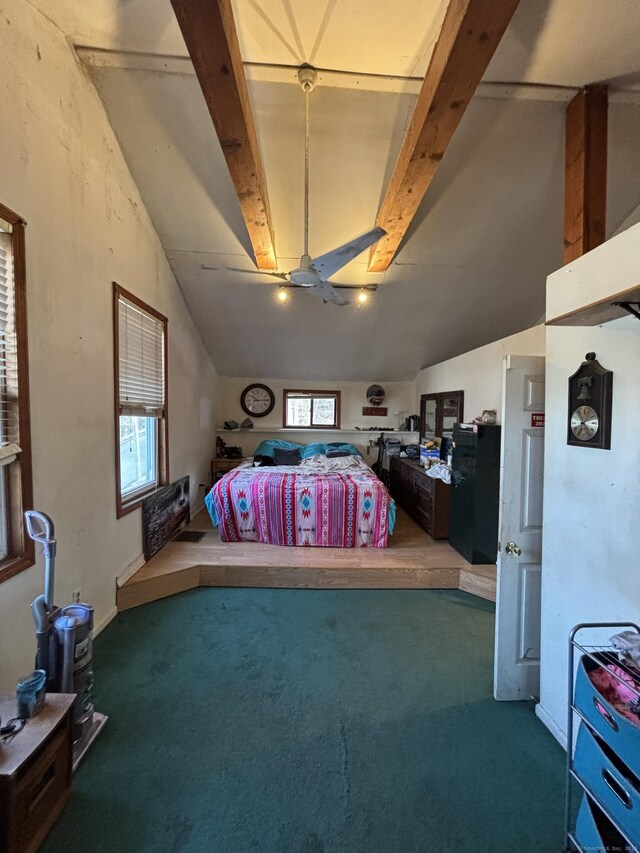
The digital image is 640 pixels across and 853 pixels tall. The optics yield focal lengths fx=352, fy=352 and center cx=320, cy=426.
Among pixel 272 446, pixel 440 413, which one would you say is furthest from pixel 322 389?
pixel 440 413

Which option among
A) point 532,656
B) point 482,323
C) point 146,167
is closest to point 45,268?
point 146,167

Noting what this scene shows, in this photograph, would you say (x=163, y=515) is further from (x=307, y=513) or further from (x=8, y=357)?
(x=8, y=357)

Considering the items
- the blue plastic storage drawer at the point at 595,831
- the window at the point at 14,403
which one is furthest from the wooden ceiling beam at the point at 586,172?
the window at the point at 14,403

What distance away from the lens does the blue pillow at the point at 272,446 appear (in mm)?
5664

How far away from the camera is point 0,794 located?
3.62ft

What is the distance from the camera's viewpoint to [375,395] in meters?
6.21

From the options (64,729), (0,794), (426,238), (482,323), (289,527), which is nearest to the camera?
(0,794)

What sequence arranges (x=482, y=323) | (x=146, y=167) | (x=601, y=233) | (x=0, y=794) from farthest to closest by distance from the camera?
(x=482, y=323) < (x=146, y=167) < (x=601, y=233) < (x=0, y=794)

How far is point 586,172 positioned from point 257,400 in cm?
512

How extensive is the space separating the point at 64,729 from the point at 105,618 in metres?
1.25

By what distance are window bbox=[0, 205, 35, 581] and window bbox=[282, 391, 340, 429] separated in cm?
463

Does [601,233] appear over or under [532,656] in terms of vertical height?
over

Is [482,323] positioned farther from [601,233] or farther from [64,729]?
[64,729]

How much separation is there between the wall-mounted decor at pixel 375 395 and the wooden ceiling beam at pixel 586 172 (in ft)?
14.2
